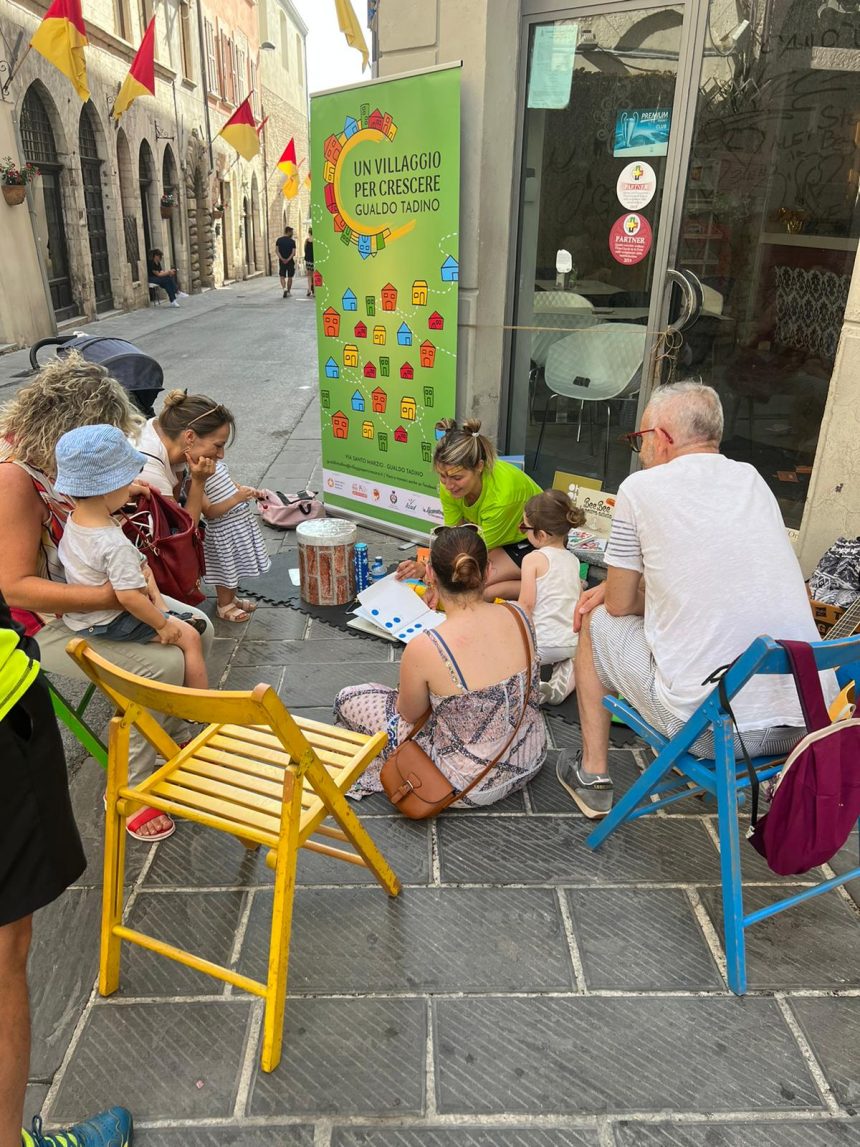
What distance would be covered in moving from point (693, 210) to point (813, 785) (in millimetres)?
3430

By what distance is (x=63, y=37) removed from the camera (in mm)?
10453

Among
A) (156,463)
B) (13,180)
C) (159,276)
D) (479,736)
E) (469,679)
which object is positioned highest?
(13,180)

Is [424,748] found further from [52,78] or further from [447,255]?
[52,78]

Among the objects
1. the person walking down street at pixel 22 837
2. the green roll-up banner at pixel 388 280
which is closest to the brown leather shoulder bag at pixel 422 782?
the person walking down street at pixel 22 837

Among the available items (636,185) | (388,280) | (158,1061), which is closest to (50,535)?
(158,1061)

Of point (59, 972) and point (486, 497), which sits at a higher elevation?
point (486, 497)

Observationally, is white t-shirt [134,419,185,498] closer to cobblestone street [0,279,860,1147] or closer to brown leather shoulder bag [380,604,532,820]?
cobblestone street [0,279,860,1147]

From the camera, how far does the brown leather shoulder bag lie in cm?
258

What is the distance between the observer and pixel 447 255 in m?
4.46

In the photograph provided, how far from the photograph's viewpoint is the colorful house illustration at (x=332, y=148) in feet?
15.8

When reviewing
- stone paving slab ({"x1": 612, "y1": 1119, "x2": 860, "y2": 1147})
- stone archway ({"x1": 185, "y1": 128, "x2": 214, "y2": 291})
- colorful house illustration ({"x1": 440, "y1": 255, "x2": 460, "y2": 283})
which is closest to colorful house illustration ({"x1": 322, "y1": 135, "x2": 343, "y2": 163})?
colorful house illustration ({"x1": 440, "y1": 255, "x2": 460, "y2": 283})

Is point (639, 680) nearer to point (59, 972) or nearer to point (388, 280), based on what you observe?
point (59, 972)

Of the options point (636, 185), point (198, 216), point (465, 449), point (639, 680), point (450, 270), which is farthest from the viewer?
point (198, 216)

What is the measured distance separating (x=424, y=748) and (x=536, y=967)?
0.75 metres
